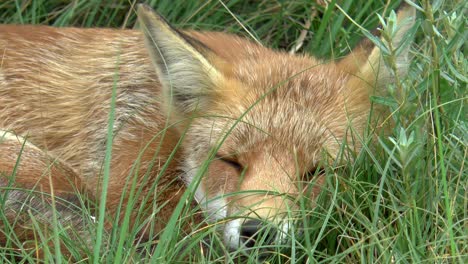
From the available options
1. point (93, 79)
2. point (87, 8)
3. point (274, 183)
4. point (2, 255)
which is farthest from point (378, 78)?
point (87, 8)

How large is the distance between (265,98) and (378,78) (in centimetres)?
61

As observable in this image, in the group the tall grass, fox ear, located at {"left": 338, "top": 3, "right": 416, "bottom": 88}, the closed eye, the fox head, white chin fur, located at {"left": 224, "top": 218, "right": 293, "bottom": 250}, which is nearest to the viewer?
the tall grass

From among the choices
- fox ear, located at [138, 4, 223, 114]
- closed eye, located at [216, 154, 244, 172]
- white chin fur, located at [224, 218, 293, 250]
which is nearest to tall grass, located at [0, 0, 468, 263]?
white chin fur, located at [224, 218, 293, 250]

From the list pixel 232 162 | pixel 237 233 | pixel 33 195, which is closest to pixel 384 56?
pixel 232 162

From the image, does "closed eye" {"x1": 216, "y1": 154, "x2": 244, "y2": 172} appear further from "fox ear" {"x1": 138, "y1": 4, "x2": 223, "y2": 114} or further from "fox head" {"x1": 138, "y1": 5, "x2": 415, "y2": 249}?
"fox ear" {"x1": 138, "y1": 4, "x2": 223, "y2": 114}

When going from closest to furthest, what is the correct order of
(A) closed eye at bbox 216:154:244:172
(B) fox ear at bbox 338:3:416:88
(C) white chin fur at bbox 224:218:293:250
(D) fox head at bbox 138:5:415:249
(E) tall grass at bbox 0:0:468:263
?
(E) tall grass at bbox 0:0:468:263 < (C) white chin fur at bbox 224:218:293:250 < (B) fox ear at bbox 338:3:416:88 < (D) fox head at bbox 138:5:415:249 < (A) closed eye at bbox 216:154:244:172

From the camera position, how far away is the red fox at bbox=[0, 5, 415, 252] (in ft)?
14.9

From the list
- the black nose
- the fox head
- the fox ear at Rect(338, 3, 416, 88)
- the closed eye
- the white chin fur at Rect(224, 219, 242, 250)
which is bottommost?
the white chin fur at Rect(224, 219, 242, 250)

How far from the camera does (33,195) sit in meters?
4.56

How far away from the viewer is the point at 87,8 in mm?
7160

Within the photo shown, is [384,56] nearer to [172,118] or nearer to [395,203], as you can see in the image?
[395,203]

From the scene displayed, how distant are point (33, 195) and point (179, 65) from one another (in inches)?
40.7

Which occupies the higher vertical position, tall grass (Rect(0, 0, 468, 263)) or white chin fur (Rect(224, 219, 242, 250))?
tall grass (Rect(0, 0, 468, 263))

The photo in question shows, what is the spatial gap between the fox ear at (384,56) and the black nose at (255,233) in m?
0.97
